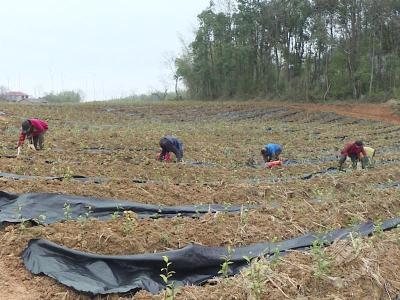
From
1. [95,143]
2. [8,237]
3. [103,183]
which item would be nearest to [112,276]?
[8,237]

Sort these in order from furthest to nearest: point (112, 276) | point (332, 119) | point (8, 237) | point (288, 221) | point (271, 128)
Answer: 1. point (332, 119)
2. point (271, 128)
3. point (288, 221)
4. point (8, 237)
5. point (112, 276)

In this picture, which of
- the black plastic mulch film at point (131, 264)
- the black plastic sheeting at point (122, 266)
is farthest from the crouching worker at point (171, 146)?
the black plastic sheeting at point (122, 266)

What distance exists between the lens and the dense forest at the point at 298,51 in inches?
1369

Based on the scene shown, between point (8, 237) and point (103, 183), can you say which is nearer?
point (8, 237)

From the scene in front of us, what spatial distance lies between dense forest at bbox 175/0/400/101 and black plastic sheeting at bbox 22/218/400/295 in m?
30.4

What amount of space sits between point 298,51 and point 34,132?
1243 inches

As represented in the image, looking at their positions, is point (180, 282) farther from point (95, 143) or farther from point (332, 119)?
point (332, 119)

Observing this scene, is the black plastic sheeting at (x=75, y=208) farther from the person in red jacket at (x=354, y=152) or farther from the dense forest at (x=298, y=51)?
the dense forest at (x=298, y=51)

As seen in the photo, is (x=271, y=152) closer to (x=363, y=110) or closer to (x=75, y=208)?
(x=75, y=208)

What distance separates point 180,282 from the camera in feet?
14.2

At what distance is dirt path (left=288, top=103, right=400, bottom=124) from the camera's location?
28.0 metres

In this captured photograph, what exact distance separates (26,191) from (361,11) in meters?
33.1

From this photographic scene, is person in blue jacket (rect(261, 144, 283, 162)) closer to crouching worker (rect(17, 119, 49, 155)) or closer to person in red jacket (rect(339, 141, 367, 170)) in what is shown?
person in red jacket (rect(339, 141, 367, 170))

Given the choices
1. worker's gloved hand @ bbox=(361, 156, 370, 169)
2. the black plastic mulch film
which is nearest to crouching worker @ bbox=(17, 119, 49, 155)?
the black plastic mulch film
